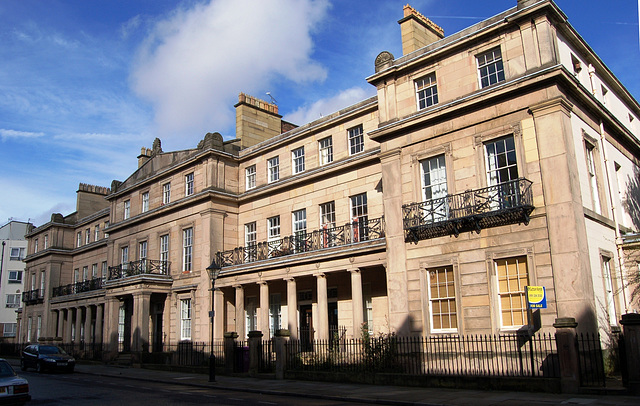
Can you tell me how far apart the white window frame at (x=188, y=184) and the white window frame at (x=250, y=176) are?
11.1 feet

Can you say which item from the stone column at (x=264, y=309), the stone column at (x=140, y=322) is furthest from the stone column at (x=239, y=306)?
the stone column at (x=140, y=322)

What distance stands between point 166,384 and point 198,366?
4.99 m

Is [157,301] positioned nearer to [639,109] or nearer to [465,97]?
[465,97]

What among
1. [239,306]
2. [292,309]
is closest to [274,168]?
[239,306]

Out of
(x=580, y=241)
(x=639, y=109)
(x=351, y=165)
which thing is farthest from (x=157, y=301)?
(x=639, y=109)

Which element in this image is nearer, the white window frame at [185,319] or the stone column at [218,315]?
the stone column at [218,315]

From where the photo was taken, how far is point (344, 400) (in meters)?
14.4

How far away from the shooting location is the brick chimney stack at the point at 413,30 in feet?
71.3

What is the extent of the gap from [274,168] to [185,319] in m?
9.96

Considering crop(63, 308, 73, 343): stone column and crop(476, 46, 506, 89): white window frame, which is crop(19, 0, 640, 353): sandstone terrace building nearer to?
crop(476, 46, 506, 89): white window frame

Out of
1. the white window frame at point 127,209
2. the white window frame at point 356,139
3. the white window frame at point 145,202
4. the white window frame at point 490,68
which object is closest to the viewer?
the white window frame at point 490,68

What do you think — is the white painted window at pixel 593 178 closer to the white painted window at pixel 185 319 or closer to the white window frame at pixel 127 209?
the white painted window at pixel 185 319

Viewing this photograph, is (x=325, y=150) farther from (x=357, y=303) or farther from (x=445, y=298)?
(x=445, y=298)

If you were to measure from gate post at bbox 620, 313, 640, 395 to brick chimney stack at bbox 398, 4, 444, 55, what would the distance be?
13.2 meters
